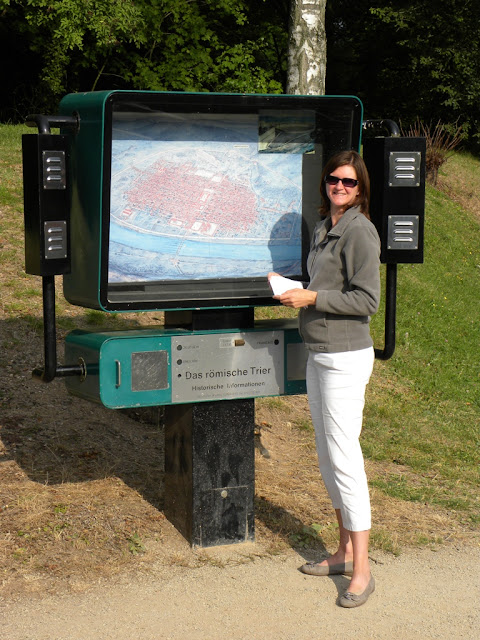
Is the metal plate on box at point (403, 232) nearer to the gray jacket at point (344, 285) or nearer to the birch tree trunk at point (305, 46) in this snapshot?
the gray jacket at point (344, 285)

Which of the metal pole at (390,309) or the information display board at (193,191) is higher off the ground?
the information display board at (193,191)

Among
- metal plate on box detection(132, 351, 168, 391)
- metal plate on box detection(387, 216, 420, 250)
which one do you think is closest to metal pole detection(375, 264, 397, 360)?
metal plate on box detection(387, 216, 420, 250)

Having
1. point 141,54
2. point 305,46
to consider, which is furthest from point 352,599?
point 141,54

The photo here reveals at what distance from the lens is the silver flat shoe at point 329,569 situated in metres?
4.31

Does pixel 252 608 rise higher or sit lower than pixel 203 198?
lower

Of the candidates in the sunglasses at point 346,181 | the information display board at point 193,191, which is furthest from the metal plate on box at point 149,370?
the sunglasses at point 346,181

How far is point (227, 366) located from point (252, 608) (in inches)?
42.2

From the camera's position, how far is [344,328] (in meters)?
3.97

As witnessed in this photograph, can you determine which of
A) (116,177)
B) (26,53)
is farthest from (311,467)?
(26,53)

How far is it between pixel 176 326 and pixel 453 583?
1.73 meters

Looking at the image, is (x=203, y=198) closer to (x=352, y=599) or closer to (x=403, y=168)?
(x=403, y=168)

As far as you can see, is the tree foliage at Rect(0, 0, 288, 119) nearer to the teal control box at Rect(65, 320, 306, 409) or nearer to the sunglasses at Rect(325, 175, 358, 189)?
the teal control box at Rect(65, 320, 306, 409)

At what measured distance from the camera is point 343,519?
4.11 metres

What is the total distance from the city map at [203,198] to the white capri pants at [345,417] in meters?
0.67
